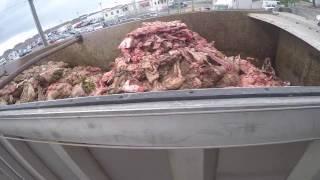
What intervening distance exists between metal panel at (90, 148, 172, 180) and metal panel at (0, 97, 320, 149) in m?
0.27

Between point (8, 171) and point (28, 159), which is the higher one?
point (28, 159)

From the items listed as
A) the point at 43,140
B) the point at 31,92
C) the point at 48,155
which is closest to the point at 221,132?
the point at 43,140

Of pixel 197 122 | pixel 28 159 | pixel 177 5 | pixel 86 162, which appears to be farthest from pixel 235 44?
pixel 197 122

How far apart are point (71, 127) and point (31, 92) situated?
11.6 ft

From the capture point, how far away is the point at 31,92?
493 centimetres

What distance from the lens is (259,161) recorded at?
6.32 feet

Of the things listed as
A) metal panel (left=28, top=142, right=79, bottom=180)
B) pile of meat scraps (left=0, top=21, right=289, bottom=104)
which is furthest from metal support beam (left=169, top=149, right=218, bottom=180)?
pile of meat scraps (left=0, top=21, right=289, bottom=104)

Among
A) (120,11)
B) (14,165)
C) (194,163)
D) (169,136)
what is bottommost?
(14,165)

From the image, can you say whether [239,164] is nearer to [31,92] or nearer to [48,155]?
[48,155]

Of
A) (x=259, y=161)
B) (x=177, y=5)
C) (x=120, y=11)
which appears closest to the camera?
(x=259, y=161)

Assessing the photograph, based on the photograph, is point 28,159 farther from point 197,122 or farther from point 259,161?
point 259,161

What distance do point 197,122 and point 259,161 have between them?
2.21 ft

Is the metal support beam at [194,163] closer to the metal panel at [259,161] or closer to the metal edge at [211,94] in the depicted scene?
the metal panel at [259,161]

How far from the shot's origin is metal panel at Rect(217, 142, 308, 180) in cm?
180
